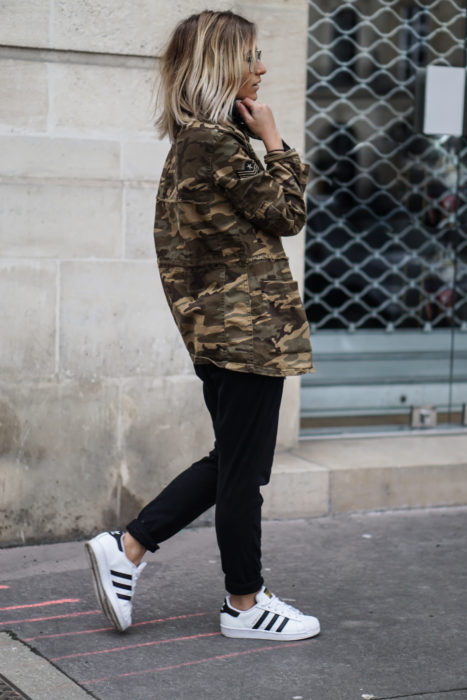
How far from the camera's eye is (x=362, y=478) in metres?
5.30

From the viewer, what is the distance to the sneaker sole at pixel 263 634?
3.65m

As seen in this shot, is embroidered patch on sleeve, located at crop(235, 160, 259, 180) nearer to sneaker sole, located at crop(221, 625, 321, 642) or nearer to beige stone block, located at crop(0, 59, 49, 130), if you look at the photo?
sneaker sole, located at crop(221, 625, 321, 642)

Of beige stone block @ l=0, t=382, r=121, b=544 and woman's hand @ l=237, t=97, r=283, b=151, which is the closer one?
woman's hand @ l=237, t=97, r=283, b=151

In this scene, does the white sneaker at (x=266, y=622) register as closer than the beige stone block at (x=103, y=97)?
Yes

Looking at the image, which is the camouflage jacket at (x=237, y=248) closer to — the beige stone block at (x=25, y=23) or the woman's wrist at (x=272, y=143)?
the woman's wrist at (x=272, y=143)

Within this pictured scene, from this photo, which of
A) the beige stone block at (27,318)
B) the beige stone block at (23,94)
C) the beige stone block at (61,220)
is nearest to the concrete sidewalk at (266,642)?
the beige stone block at (27,318)

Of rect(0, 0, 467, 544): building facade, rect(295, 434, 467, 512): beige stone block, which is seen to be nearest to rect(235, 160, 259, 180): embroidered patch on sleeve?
rect(0, 0, 467, 544): building facade

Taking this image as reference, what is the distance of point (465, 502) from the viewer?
18.2 feet

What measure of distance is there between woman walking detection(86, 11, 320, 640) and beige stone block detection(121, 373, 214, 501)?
131 cm

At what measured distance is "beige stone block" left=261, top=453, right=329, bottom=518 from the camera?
5.13 m

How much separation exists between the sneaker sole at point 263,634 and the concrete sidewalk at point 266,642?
0.02 metres

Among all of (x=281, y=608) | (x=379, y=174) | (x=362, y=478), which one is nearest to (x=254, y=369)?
(x=281, y=608)

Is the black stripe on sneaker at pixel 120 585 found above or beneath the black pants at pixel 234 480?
beneath

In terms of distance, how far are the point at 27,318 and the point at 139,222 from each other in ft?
2.18
